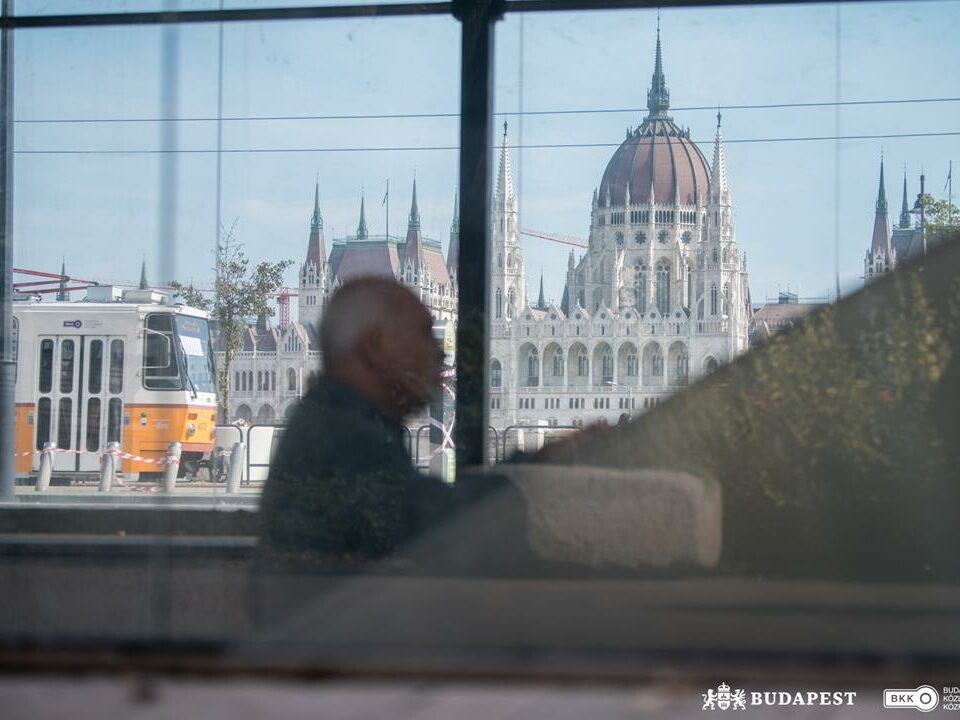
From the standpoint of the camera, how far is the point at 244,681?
427 centimetres

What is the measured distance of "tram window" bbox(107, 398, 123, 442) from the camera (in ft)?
17.7

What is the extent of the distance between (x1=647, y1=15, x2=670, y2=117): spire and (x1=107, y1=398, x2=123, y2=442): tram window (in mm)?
2649

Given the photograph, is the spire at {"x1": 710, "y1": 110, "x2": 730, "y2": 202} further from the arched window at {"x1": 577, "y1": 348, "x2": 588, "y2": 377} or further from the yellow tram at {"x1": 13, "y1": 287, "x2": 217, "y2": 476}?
the yellow tram at {"x1": 13, "y1": 287, "x2": 217, "y2": 476}

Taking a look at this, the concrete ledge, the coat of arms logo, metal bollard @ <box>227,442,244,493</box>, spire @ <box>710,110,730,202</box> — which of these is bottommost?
the coat of arms logo

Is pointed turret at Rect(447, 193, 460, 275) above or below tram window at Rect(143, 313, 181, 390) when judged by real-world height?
above

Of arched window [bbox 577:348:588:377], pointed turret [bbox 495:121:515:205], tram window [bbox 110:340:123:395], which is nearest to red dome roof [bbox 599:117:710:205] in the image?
pointed turret [bbox 495:121:515:205]

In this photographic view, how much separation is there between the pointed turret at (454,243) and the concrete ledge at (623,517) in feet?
3.20

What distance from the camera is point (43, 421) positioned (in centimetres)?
578

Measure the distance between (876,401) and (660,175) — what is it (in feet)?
3.62

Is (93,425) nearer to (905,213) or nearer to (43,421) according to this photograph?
(43,421)

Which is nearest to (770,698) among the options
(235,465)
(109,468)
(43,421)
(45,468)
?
(235,465)

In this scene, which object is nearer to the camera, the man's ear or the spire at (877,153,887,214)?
the man's ear

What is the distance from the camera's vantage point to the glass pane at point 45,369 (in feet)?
20.1

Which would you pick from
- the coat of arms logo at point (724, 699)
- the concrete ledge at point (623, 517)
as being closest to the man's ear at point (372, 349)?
the concrete ledge at point (623, 517)
